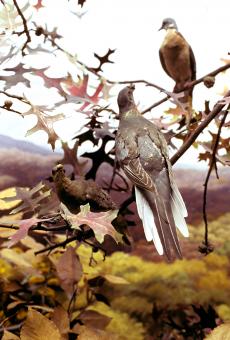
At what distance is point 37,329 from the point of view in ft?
1.53

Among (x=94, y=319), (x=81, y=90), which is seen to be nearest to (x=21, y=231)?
(x=81, y=90)

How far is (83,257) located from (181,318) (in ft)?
0.68

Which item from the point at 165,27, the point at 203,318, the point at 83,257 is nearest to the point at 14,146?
the point at 83,257

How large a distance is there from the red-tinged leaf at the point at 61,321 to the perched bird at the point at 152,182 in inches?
8.6

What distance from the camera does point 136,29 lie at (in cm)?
90

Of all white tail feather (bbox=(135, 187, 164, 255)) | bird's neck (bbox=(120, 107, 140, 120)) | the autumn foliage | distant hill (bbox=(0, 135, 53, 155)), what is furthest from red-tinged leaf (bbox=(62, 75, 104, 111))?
distant hill (bbox=(0, 135, 53, 155))

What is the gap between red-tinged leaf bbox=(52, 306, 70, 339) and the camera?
1.74 feet

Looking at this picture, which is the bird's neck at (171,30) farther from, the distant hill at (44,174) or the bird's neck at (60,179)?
the bird's neck at (60,179)

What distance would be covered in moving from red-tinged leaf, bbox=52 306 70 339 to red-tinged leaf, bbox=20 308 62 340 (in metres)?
0.06

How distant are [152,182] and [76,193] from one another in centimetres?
7

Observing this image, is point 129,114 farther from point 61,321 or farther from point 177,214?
point 61,321

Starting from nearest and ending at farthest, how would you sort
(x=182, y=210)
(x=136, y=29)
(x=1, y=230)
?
(x=182, y=210) → (x=1, y=230) → (x=136, y=29)

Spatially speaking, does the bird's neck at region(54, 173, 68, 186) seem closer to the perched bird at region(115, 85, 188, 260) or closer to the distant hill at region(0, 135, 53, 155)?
the perched bird at region(115, 85, 188, 260)

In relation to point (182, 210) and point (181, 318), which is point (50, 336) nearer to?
point (182, 210)
